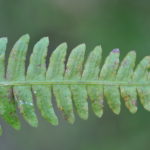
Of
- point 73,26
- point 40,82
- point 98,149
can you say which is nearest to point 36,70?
point 40,82

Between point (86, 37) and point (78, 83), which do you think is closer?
point (78, 83)

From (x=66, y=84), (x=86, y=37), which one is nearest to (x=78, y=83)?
(x=66, y=84)

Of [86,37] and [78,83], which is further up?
[86,37]

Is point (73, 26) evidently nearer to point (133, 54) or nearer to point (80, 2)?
point (80, 2)

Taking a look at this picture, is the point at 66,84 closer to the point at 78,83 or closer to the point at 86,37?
the point at 78,83

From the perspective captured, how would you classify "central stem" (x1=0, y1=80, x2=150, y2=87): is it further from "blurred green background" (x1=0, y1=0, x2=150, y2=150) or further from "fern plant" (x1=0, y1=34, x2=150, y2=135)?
"blurred green background" (x1=0, y1=0, x2=150, y2=150)

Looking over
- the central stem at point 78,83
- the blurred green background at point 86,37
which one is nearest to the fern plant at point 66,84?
the central stem at point 78,83
